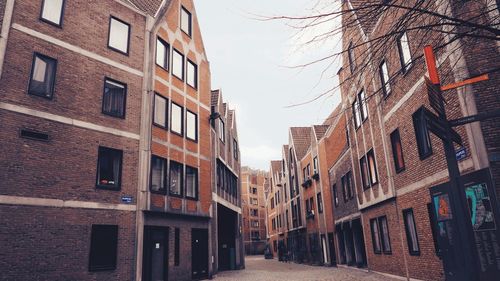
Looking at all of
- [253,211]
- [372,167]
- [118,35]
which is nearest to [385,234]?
[372,167]

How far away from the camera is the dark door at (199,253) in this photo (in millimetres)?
19031

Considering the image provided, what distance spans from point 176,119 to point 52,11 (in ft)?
25.0

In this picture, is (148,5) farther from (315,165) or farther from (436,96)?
(436,96)

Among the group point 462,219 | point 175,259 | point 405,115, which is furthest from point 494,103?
point 175,259

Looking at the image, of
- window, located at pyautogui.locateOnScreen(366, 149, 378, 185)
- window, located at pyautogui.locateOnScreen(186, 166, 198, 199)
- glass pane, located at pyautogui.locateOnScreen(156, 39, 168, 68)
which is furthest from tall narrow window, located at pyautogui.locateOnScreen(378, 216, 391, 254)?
glass pane, located at pyautogui.locateOnScreen(156, 39, 168, 68)

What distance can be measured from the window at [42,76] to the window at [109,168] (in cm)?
310

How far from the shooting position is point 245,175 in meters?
80.9

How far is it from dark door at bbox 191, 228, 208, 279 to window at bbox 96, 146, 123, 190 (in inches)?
233

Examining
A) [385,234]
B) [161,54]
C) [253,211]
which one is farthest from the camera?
[253,211]

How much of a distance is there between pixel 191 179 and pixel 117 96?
20.6 ft

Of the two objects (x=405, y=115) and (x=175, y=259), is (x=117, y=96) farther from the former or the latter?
(x=405, y=115)

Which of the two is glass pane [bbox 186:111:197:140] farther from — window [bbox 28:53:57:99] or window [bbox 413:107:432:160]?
window [bbox 413:107:432:160]

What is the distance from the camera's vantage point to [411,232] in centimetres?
1375

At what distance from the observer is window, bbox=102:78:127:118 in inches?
621
